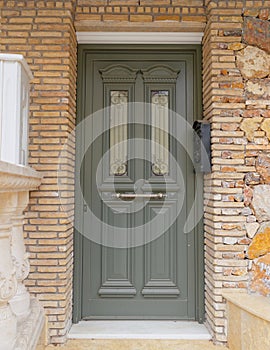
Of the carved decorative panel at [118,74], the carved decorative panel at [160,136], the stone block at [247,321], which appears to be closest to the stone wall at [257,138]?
the stone block at [247,321]

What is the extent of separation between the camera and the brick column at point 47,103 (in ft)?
7.93

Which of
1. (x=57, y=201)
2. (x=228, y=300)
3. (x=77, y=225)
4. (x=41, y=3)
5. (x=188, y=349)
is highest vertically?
(x=41, y=3)

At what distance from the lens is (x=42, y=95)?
2.46 metres

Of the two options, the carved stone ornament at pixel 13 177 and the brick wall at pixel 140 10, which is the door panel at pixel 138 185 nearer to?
the brick wall at pixel 140 10

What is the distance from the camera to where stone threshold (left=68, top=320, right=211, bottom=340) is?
2.44m

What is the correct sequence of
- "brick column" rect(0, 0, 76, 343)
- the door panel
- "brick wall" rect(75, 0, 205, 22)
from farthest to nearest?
1. the door panel
2. "brick wall" rect(75, 0, 205, 22)
3. "brick column" rect(0, 0, 76, 343)

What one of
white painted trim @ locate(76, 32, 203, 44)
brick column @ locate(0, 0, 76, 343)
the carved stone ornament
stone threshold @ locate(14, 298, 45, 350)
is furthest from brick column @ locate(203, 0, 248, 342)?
the carved stone ornament

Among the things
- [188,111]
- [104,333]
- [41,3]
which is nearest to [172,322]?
[104,333]

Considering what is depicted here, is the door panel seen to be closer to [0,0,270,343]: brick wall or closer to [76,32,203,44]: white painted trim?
[76,32,203,44]: white painted trim

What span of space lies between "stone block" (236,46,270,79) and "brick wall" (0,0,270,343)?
0.02 m

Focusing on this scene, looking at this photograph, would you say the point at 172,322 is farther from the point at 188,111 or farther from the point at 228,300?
the point at 188,111

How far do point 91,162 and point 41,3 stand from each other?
4.25 feet

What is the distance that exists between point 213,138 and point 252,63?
26.0 inches

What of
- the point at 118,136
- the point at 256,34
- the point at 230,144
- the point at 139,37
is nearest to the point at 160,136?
the point at 118,136
